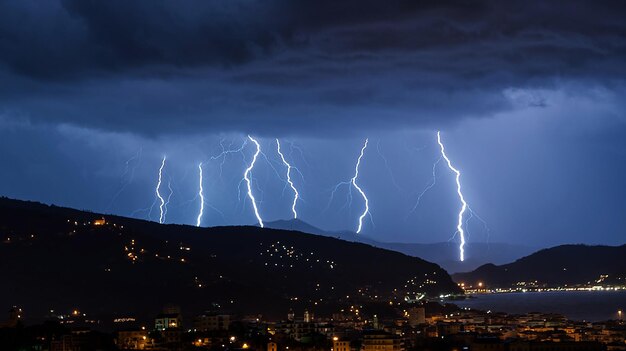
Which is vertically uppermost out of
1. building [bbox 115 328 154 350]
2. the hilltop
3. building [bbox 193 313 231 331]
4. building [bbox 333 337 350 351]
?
the hilltop

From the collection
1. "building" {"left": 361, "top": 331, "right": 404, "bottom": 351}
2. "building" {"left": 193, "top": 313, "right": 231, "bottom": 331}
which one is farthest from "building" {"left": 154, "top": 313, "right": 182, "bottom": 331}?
"building" {"left": 361, "top": 331, "right": 404, "bottom": 351}

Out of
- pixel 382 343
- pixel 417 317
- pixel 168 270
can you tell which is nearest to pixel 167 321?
pixel 382 343

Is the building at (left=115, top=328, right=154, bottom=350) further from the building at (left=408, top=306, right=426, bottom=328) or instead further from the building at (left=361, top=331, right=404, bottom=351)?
the building at (left=408, top=306, right=426, bottom=328)

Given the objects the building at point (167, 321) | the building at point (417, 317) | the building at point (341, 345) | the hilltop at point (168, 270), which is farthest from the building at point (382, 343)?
the hilltop at point (168, 270)

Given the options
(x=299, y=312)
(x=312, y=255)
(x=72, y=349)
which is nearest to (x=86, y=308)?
(x=299, y=312)

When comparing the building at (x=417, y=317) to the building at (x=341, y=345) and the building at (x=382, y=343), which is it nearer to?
the building at (x=382, y=343)

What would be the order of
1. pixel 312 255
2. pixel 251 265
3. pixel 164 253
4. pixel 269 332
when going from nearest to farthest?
1. pixel 269 332
2. pixel 164 253
3. pixel 251 265
4. pixel 312 255

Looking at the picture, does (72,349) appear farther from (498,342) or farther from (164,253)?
(164,253)

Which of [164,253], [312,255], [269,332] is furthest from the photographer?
[312,255]

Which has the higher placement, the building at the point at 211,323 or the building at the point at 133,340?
the building at the point at 211,323

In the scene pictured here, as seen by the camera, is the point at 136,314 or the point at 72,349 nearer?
the point at 72,349

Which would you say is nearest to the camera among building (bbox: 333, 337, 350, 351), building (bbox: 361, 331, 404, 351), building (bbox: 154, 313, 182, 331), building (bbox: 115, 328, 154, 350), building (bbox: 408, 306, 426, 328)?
building (bbox: 361, 331, 404, 351)
